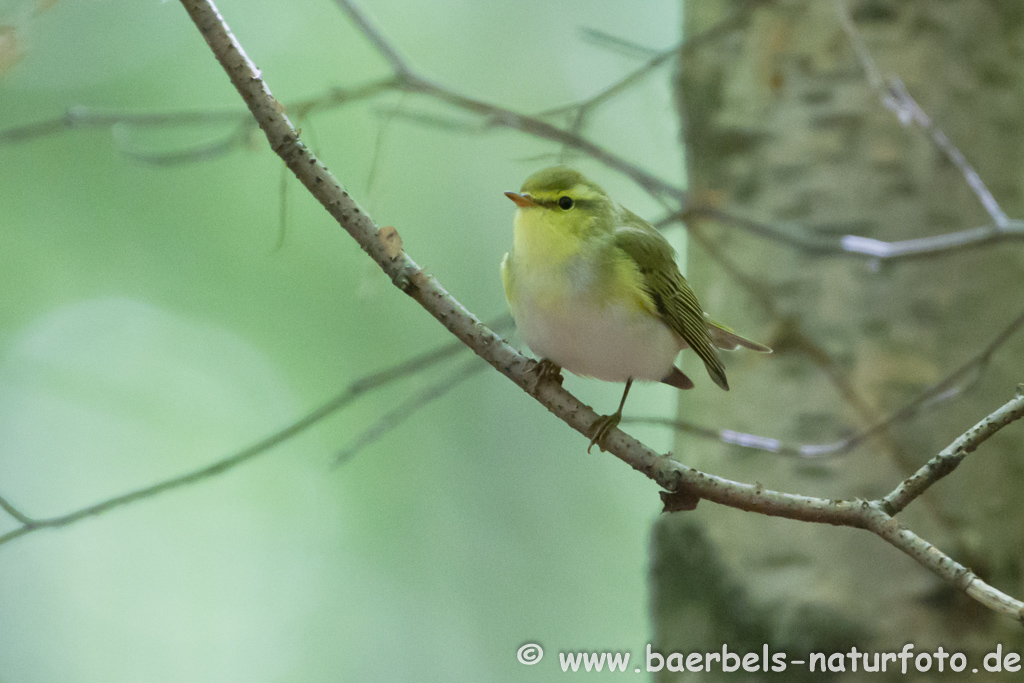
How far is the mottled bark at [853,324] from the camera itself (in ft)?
5.98

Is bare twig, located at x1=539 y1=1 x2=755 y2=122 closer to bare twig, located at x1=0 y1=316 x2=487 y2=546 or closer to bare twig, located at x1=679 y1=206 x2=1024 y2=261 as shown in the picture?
bare twig, located at x1=679 y1=206 x2=1024 y2=261

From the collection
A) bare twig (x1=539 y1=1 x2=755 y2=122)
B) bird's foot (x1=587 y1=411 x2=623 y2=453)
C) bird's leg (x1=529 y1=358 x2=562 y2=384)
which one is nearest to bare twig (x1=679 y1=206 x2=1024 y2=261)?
bare twig (x1=539 y1=1 x2=755 y2=122)

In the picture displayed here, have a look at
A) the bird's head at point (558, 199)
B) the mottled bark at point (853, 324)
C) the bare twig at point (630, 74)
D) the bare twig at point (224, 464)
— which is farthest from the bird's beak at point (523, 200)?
the mottled bark at point (853, 324)

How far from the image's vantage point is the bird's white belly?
1.60 m

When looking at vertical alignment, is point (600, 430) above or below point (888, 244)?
below

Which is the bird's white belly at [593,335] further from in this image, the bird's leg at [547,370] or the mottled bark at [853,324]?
the mottled bark at [853,324]

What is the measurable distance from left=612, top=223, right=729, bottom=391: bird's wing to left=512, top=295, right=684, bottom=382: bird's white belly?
40 millimetres

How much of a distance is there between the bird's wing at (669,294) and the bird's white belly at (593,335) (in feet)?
0.13

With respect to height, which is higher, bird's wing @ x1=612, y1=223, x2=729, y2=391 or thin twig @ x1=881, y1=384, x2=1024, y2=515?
bird's wing @ x1=612, y1=223, x2=729, y2=391

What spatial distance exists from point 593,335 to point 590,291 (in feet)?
0.29

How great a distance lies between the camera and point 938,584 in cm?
178

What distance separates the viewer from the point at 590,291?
1617 millimetres

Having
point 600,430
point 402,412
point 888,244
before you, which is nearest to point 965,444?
point 600,430

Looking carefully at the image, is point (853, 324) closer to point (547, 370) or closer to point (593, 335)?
point (593, 335)
